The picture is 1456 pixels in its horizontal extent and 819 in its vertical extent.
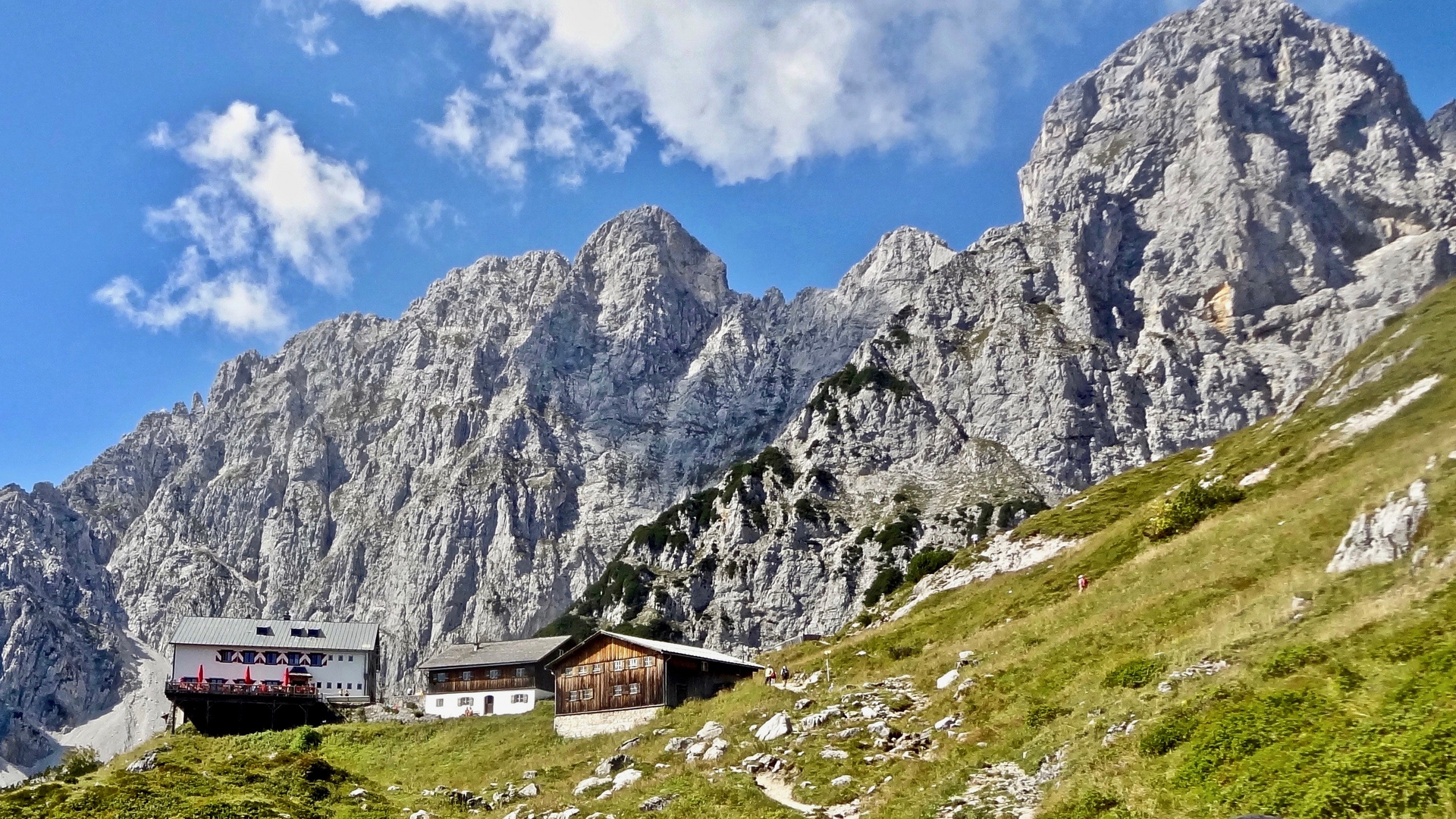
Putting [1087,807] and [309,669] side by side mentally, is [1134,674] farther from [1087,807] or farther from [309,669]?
[309,669]

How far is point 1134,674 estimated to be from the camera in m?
31.0

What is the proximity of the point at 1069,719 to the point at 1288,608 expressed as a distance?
7998mm

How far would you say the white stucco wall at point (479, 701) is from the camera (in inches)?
3551

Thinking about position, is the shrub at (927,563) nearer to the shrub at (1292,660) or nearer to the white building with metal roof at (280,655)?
the white building with metal roof at (280,655)

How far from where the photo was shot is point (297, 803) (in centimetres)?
4562

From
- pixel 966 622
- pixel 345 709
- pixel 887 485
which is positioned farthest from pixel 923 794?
pixel 887 485

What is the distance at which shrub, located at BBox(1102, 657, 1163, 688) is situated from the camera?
3033cm

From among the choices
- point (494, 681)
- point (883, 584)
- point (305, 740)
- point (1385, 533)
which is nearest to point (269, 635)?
point (494, 681)

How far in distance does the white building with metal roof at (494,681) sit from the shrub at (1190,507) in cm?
5560

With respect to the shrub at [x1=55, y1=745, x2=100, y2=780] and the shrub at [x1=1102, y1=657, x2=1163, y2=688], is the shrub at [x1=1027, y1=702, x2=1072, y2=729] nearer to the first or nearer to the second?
the shrub at [x1=1102, y1=657, x2=1163, y2=688]

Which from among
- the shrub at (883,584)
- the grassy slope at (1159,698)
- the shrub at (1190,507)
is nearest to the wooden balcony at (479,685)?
the grassy slope at (1159,698)

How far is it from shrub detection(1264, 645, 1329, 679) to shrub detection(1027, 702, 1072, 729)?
8.02 meters

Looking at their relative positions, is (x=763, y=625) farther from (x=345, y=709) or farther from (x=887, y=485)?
(x=345, y=709)

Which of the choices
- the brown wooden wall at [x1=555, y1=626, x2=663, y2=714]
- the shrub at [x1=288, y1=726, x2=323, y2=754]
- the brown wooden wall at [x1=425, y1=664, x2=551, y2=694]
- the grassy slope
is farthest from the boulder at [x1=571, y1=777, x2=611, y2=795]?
the brown wooden wall at [x1=425, y1=664, x2=551, y2=694]
